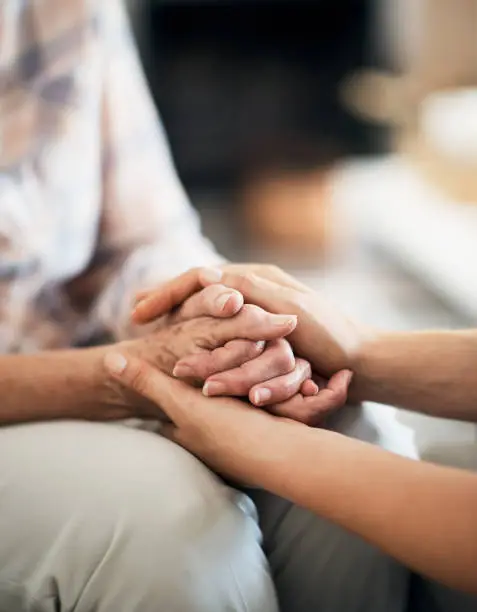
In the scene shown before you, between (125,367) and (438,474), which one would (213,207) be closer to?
(125,367)

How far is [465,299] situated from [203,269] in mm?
1051

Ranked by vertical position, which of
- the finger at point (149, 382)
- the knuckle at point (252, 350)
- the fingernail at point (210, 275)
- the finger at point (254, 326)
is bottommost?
the finger at point (149, 382)

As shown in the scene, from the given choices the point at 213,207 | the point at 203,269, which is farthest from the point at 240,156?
the point at 203,269

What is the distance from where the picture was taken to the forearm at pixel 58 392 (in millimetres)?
877

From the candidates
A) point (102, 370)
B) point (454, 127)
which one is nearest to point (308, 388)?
point (102, 370)

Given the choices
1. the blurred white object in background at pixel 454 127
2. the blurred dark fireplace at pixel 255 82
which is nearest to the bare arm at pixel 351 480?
the blurred white object in background at pixel 454 127

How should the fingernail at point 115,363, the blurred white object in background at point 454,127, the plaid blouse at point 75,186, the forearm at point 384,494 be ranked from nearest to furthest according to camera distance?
the forearm at point 384,494 < the fingernail at point 115,363 < the plaid blouse at point 75,186 < the blurred white object in background at point 454,127

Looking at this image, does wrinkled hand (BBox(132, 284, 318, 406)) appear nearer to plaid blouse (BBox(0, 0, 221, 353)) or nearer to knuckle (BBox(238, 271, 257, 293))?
knuckle (BBox(238, 271, 257, 293))

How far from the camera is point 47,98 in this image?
1052 millimetres

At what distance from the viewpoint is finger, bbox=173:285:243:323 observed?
0.84 metres

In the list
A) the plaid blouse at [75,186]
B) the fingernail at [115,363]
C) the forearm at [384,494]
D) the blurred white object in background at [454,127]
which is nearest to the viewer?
the forearm at [384,494]

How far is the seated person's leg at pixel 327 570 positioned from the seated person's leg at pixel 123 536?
0.06 meters

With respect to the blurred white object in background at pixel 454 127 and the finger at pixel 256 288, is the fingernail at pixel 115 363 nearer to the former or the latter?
the finger at pixel 256 288

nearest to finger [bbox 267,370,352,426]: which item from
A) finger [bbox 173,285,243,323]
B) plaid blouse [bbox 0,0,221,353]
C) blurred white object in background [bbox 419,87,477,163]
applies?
finger [bbox 173,285,243,323]
